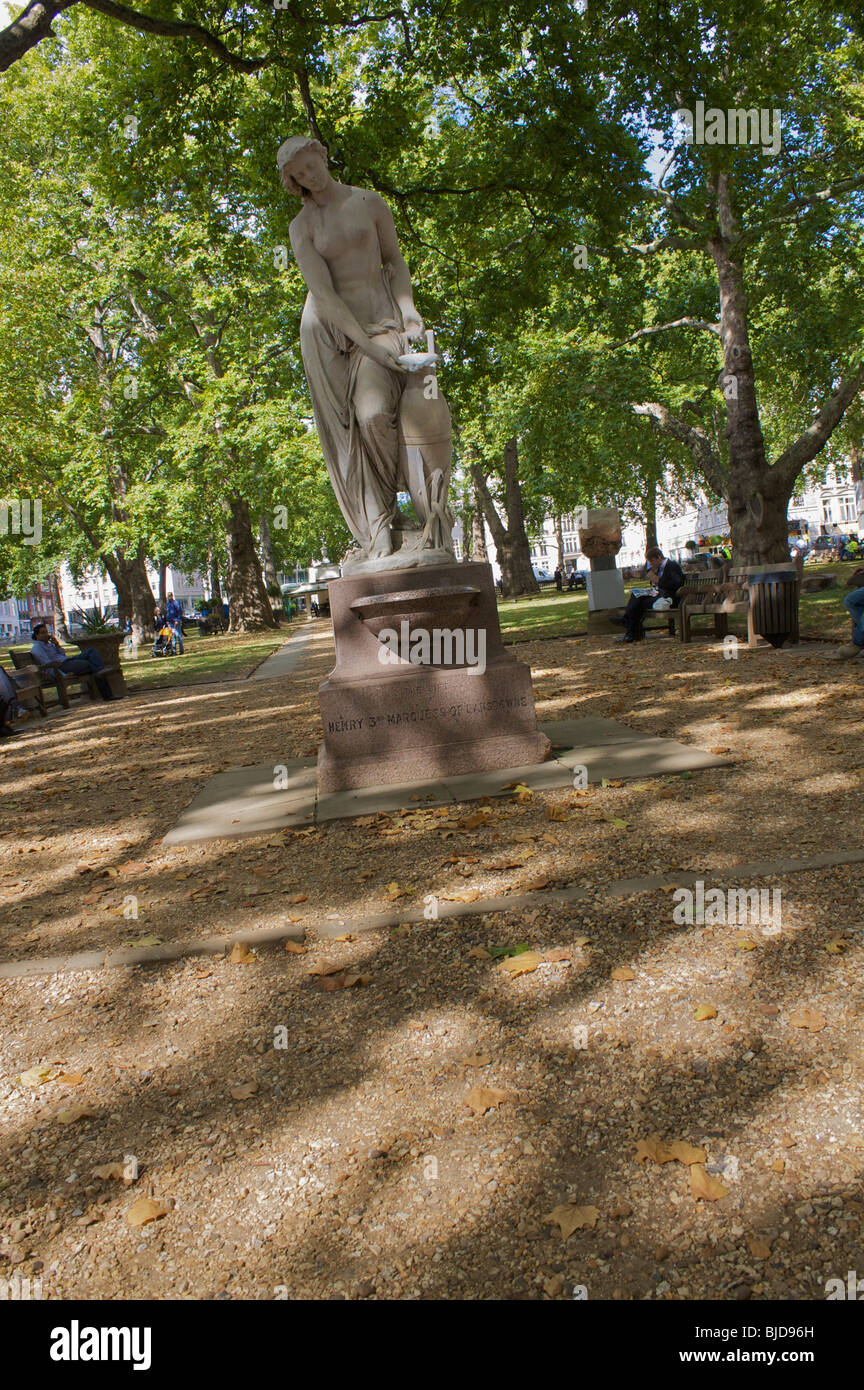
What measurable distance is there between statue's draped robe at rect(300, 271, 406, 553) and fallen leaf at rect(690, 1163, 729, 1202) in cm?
505

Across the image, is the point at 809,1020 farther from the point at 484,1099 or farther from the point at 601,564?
the point at 601,564

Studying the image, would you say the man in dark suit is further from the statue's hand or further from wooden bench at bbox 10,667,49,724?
Result: wooden bench at bbox 10,667,49,724

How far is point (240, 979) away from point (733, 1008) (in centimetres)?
178

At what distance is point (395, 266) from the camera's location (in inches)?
270

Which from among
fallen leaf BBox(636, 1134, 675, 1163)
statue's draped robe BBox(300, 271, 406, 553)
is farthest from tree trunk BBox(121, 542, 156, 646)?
fallen leaf BBox(636, 1134, 675, 1163)

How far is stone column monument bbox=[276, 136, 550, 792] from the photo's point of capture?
6.16 m

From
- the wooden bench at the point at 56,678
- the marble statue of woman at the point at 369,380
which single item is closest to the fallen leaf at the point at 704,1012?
the marble statue of woman at the point at 369,380

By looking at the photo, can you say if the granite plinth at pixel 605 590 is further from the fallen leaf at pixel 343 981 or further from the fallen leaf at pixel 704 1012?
the fallen leaf at pixel 704 1012

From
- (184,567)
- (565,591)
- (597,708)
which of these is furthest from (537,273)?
(184,567)

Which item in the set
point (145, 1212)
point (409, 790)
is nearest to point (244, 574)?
point (409, 790)

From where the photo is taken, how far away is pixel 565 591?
39156 mm

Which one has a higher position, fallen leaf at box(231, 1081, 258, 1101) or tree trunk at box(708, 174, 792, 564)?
tree trunk at box(708, 174, 792, 564)

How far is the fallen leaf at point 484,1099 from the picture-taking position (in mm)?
2633

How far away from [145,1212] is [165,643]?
89.0 feet
